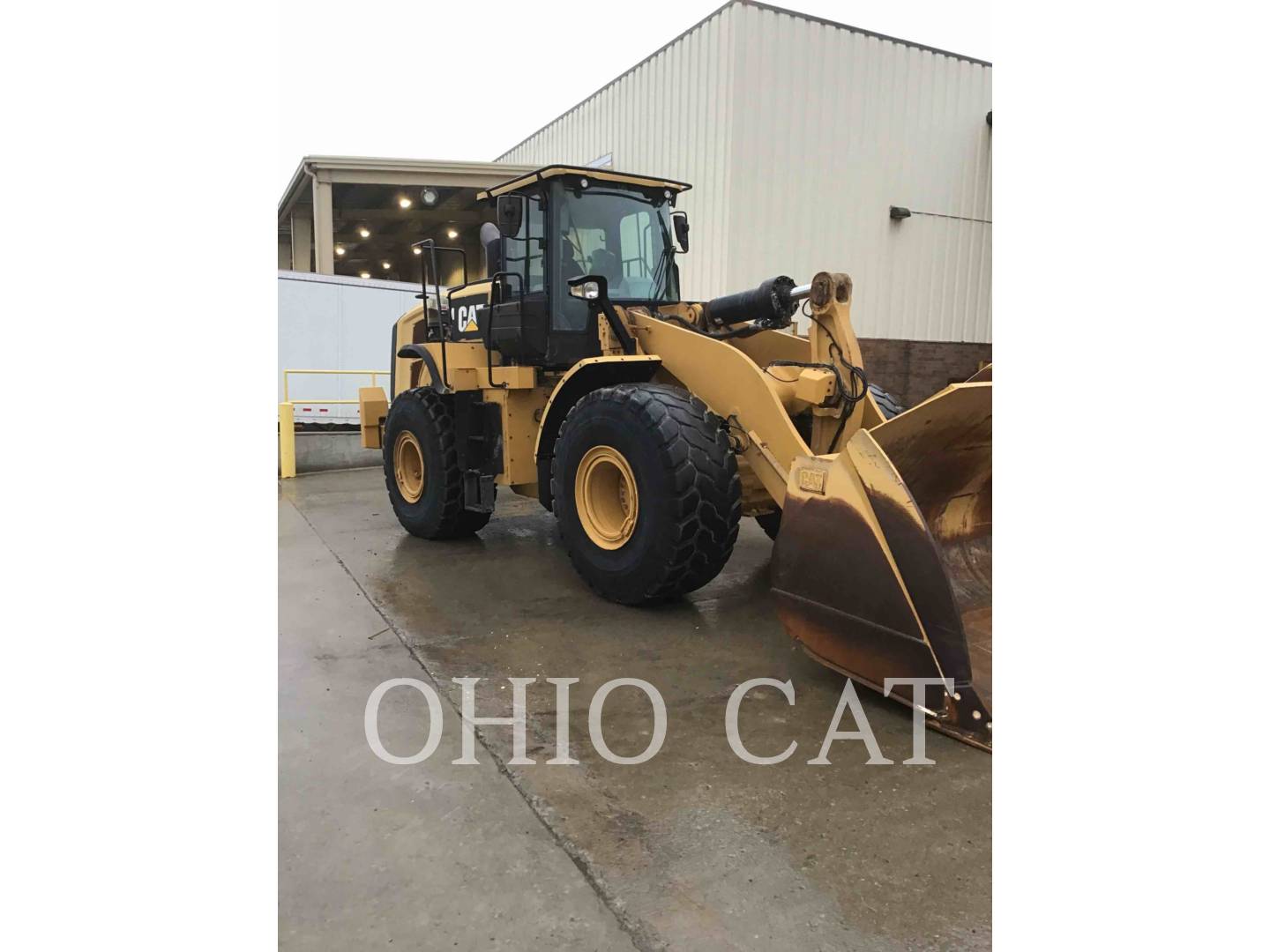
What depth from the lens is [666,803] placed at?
2.62 meters

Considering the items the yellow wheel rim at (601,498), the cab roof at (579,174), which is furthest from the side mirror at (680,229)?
the yellow wheel rim at (601,498)

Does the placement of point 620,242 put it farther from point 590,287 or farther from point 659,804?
point 659,804

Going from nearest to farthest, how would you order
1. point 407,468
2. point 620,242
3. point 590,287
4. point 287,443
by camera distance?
1. point 590,287
2. point 620,242
3. point 407,468
4. point 287,443

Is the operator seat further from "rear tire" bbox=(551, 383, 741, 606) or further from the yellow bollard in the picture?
the yellow bollard

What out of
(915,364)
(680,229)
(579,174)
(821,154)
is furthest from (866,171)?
(579,174)

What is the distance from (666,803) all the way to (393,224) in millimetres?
19360

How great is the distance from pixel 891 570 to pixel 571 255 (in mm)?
3252

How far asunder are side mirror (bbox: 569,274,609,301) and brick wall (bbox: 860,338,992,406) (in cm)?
661

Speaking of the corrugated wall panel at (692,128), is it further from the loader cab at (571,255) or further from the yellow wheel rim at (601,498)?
the yellow wheel rim at (601,498)

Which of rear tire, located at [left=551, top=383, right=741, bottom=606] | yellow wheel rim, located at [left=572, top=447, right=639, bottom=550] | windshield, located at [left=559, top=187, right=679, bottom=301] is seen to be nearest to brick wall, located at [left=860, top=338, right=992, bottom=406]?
windshield, located at [left=559, top=187, right=679, bottom=301]

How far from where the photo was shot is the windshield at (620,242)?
5.43 metres

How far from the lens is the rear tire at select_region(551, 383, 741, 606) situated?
4.15m

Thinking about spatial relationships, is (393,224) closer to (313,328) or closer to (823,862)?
(313,328)

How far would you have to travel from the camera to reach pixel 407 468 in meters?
6.78
